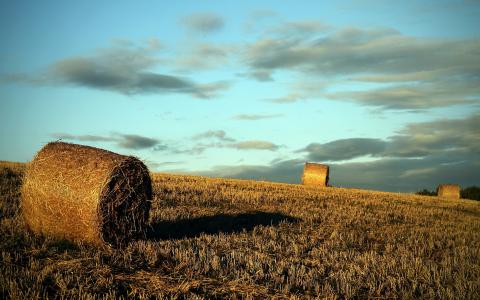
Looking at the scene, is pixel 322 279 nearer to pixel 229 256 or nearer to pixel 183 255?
pixel 229 256

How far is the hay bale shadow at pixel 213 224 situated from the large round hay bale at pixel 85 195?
29.3 inches

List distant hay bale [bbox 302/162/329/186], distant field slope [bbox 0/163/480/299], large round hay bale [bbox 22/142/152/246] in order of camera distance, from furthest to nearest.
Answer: distant hay bale [bbox 302/162/329/186]
large round hay bale [bbox 22/142/152/246]
distant field slope [bbox 0/163/480/299]

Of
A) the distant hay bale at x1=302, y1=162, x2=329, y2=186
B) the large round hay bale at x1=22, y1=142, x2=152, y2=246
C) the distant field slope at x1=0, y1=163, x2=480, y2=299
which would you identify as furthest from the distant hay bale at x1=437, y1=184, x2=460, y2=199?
the large round hay bale at x1=22, y1=142, x2=152, y2=246

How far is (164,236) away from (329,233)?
4.53m

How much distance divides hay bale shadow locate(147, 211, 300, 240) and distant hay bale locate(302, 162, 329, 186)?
15607mm

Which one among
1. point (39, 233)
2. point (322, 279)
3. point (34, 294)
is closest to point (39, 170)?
point (39, 233)

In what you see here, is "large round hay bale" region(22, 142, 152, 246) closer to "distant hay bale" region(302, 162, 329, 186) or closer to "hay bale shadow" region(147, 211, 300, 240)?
"hay bale shadow" region(147, 211, 300, 240)

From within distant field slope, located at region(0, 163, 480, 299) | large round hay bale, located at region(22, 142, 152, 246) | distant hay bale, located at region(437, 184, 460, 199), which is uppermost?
distant hay bale, located at region(437, 184, 460, 199)

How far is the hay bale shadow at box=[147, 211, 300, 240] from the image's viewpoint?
10.6 m

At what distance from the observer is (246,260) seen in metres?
8.11

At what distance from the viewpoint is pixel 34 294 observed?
223 inches

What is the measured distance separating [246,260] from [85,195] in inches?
139

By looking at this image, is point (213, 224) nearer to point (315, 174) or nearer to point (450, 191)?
point (315, 174)

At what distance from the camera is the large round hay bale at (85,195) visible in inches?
362
